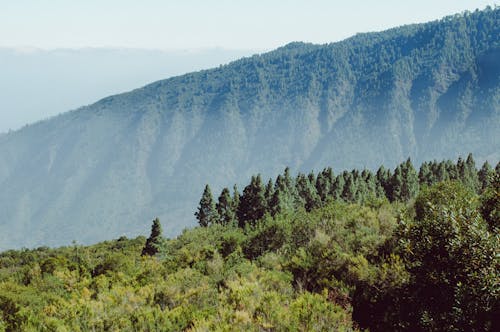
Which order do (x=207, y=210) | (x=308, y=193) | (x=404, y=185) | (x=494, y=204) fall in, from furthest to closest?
(x=308, y=193), (x=207, y=210), (x=404, y=185), (x=494, y=204)

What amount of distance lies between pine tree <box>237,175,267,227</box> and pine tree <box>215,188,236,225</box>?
2350mm

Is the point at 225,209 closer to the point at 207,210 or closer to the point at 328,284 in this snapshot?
the point at 207,210

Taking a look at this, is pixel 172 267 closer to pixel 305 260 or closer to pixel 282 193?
pixel 305 260

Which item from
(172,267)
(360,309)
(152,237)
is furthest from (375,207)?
(152,237)

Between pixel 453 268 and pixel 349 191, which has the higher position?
pixel 453 268

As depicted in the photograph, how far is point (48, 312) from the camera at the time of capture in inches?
1019

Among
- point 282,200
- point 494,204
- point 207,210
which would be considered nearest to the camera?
point 494,204

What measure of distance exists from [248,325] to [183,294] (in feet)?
25.1

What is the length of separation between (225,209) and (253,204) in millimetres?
7630

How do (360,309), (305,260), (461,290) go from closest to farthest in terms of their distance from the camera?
1. (461,290)
2. (360,309)
3. (305,260)

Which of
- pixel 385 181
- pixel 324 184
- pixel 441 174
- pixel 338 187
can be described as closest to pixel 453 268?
pixel 338 187

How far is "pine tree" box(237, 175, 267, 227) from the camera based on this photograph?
85188mm

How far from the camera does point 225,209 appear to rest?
302 ft

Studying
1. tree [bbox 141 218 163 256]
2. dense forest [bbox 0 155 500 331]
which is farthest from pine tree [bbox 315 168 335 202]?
dense forest [bbox 0 155 500 331]
